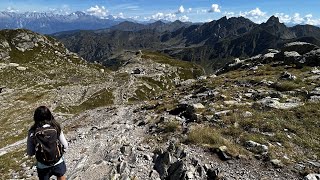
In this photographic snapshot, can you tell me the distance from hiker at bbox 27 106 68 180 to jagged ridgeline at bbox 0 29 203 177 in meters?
11.7

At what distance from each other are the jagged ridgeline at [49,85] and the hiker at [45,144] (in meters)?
11.7

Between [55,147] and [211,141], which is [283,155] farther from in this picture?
[55,147]

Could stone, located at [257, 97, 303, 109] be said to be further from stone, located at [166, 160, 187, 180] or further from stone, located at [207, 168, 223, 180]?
stone, located at [166, 160, 187, 180]

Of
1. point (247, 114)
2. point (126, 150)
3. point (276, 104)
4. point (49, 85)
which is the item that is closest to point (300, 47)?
point (276, 104)

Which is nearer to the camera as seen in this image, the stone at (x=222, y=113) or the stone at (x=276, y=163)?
the stone at (x=276, y=163)

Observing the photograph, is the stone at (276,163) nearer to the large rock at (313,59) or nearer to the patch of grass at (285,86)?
the patch of grass at (285,86)

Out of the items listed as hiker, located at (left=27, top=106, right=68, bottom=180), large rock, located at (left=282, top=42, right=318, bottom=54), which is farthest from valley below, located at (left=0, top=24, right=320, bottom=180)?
large rock, located at (left=282, top=42, right=318, bottom=54)

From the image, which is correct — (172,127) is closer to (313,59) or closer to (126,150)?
(126,150)

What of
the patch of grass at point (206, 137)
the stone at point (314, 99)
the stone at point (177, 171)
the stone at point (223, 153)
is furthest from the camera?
the stone at point (314, 99)

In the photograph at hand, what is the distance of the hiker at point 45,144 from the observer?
1084 cm

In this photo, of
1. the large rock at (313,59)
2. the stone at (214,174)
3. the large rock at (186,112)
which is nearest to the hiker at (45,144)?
the stone at (214,174)

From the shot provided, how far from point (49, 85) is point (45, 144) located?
7933cm

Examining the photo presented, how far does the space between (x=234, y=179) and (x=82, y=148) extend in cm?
1260

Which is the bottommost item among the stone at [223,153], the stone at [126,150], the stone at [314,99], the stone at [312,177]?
the stone at [126,150]
